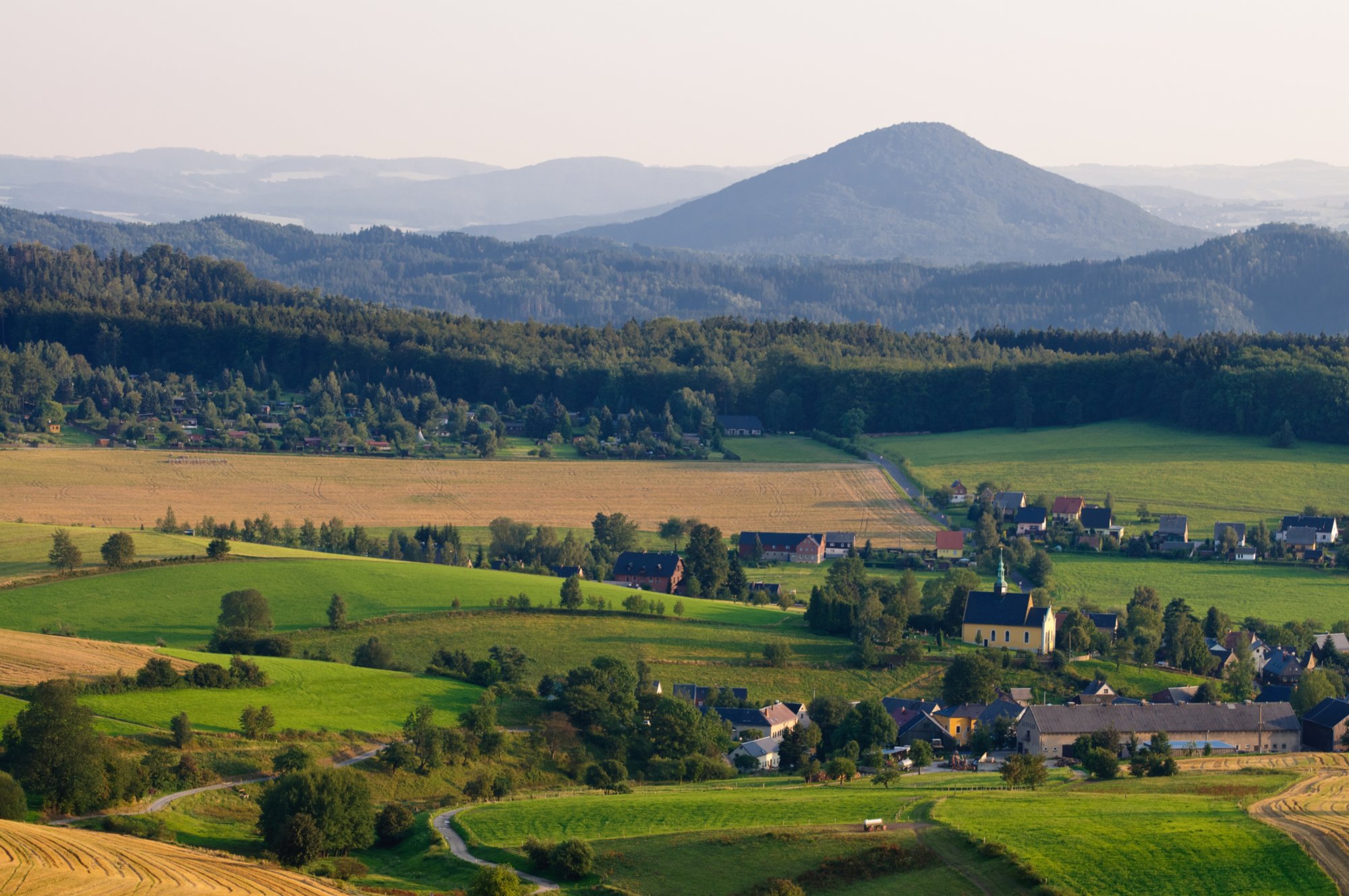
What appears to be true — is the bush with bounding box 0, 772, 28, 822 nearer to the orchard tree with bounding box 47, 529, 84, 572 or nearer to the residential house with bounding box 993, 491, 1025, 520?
the orchard tree with bounding box 47, 529, 84, 572

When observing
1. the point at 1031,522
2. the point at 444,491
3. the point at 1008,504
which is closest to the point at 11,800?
the point at 444,491

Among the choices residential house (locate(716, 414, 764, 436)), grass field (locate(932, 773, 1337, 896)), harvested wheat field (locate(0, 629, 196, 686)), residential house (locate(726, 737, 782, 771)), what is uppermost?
residential house (locate(716, 414, 764, 436))

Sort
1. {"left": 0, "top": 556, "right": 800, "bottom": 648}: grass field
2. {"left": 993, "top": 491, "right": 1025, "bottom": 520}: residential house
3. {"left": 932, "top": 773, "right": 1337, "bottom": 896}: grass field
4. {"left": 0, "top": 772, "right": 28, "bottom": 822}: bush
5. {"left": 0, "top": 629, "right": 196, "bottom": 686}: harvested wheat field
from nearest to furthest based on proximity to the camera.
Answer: {"left": 932, "top": 773, "right": 1337, "bottom": 896}: grass field
{"left": 0, "top": 772, "right": 28, "bottom": 822}: bush
{"left": 0, "top": 629, "right": 196, "bottom": 686}: harvested wheat field
{"left": 0, "top": 556, "right": 800, "bottom": 648}: grass field
{"left": 993, "top": 491, "right": 1025, "bottom": 520}: residential house

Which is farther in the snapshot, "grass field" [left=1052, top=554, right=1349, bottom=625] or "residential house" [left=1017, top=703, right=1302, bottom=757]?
"grass field" [left=1052, top=554, right=1349, bottom=625]

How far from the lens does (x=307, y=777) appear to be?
130 ft

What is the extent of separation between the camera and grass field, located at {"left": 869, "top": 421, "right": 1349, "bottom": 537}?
101000 mm

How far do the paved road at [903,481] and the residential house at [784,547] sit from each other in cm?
1014

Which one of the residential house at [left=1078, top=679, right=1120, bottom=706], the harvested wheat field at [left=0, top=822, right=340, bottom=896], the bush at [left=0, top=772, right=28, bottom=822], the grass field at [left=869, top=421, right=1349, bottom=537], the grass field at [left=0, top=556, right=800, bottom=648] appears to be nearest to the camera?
the harvested wheat field at [left=0, top=822, right=340, bottom=896]

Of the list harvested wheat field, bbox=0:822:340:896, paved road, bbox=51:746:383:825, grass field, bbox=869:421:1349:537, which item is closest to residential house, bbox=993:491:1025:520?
grass field, bbox=869:421:1349:537

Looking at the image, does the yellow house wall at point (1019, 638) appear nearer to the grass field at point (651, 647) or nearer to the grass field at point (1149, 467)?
the grass field at point (651, 647)

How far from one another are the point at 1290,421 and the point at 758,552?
50876 millimetres

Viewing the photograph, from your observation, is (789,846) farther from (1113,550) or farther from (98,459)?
(98,459)

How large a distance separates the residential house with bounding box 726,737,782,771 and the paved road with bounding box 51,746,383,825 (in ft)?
38.6

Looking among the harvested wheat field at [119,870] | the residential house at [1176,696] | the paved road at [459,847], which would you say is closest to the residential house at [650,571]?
the residential house at [1176,696]
